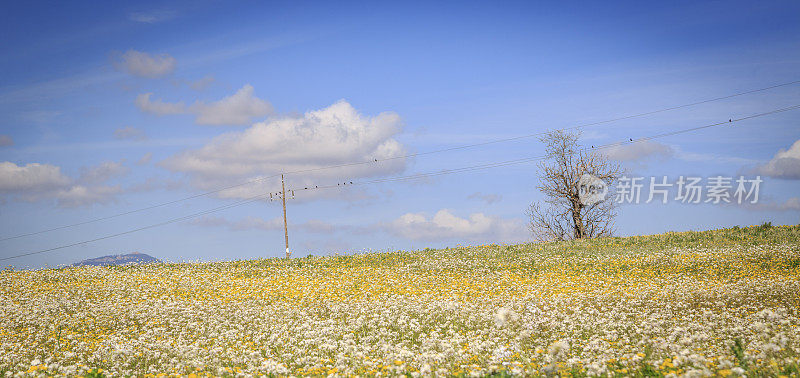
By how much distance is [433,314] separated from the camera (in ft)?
55.4

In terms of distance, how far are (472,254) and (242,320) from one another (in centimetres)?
2114

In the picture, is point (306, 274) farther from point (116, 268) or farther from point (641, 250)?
point (641, 250)

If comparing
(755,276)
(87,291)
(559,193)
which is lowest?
(755,276)

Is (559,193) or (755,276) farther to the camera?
(559,193)

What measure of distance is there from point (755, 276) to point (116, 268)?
38.6 metres

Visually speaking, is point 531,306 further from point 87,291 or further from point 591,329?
point 87,291

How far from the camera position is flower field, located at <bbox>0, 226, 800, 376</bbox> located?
32.8ft

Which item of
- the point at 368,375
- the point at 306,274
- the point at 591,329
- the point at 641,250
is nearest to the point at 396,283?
the point at 306,274

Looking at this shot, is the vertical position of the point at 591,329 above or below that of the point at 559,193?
below

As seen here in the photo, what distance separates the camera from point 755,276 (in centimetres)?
2406

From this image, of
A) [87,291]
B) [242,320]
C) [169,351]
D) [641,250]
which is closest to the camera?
[169,351]

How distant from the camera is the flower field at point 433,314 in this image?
9984 millimetres

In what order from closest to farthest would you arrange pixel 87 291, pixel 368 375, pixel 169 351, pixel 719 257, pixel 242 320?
pixel 368 375, pixel 169 351, pixel 242 320, pixel 87 291, pixel 719 257

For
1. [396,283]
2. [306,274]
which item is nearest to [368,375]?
[396,283]
